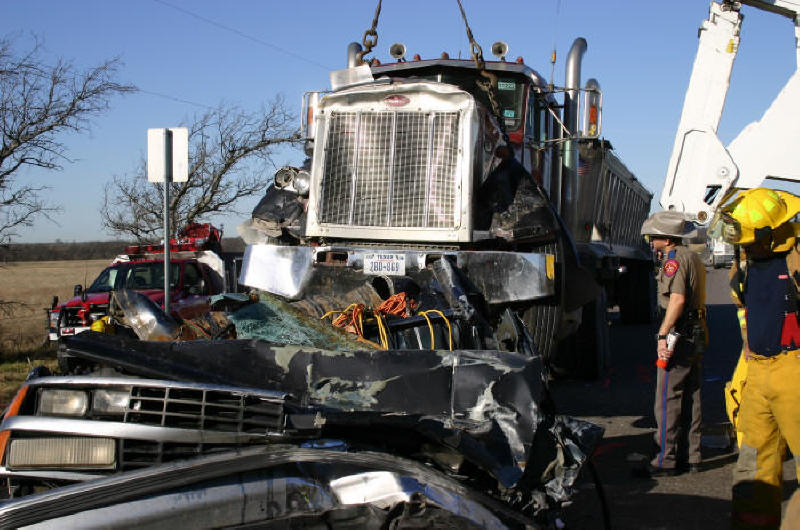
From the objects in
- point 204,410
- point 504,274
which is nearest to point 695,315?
point 504,274

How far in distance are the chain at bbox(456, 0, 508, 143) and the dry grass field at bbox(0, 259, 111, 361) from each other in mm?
8197

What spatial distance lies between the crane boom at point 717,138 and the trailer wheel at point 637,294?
7972mm

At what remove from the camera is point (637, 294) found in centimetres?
1570

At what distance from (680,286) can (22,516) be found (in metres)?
4.55

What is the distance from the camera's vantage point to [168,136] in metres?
8.30

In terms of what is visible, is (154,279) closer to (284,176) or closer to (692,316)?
(284,176)

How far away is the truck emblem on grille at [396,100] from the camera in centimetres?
705

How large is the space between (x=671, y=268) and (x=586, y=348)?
11.1 feet

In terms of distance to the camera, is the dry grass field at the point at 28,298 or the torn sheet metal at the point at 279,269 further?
the dry grass field at the point at 28,298

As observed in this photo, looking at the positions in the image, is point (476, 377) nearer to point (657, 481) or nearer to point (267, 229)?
point (657, 481)

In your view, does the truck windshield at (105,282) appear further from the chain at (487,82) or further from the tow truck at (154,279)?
the chain at (487,82)

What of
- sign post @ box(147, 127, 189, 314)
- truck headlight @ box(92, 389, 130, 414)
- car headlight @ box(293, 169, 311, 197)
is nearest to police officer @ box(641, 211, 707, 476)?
car headlight @ box(293, 169, 311, 197)

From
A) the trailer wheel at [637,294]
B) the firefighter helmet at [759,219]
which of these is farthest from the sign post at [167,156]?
the trailer wheel at [637,294]

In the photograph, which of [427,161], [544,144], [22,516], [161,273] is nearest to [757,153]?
[544,144]
